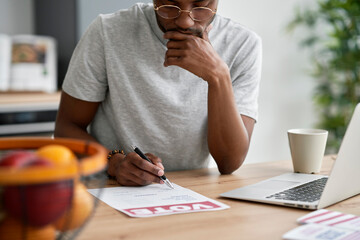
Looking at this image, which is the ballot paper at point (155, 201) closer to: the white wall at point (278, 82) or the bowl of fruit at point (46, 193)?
the bowl of fruit at point (46, 193)

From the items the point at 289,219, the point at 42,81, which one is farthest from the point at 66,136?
the point at 42,81

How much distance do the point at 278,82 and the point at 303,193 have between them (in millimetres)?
2580

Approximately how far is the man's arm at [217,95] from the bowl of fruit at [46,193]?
30.4 inches

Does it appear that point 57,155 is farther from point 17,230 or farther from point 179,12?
point 179,12

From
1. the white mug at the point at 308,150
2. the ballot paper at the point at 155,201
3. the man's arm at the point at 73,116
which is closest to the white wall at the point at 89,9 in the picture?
the man's arm at the point at 73,116

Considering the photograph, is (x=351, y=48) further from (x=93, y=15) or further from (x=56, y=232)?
(x=56, y=232)

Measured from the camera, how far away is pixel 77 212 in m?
0.62

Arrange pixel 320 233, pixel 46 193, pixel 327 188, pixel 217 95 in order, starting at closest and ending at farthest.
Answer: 1. pixel 46 193
2. pixel 320 233
3. pixel 327 188
4. pixel 217 95

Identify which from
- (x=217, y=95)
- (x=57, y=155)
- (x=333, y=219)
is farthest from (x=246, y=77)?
(x=57, y=155)

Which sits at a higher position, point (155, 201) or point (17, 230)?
point (17, 230)

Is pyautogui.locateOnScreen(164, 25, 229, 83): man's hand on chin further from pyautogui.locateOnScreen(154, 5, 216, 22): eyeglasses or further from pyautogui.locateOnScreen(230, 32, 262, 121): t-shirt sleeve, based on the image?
pyautogui.locateOnScreen(230, 32, 262, 121): t-shirt sleeve

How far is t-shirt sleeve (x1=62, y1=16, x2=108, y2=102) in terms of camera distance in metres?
1.47

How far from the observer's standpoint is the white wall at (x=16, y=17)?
10.5ft

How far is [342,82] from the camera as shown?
352 centimetres
